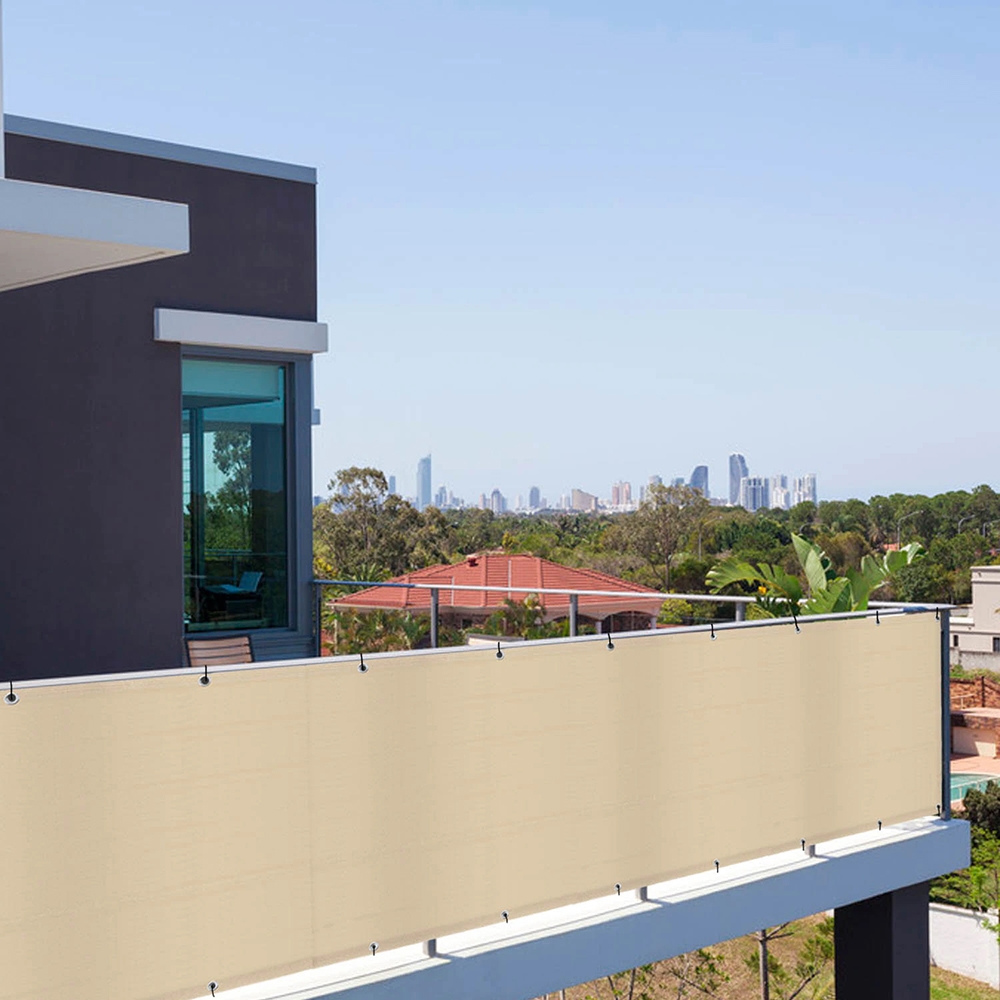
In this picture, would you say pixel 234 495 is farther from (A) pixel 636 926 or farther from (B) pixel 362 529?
(B) pixel 362 529

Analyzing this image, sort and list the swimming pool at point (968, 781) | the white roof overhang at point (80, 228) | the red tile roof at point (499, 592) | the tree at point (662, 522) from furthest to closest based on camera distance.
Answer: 1. the tree at point (662, 522)
2. the swimming pool at point (968, 781)
3. the red tile roof at point (499, 592)
4. the white roof overhang at point (80, 228)

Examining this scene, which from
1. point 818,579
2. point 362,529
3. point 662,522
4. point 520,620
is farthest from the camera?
point 662,522

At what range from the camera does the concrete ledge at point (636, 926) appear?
4.60 meters

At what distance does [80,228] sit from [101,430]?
353cm

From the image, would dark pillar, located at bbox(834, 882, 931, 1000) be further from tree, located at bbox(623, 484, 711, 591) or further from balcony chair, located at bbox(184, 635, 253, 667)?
tree, located at bbox(623, 484, 711, 591)

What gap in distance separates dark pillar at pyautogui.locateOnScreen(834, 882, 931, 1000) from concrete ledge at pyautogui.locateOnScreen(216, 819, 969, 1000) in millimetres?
214

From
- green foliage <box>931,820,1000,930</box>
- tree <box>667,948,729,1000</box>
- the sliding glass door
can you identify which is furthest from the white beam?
green foliage <box>931,820,1000,930</box>

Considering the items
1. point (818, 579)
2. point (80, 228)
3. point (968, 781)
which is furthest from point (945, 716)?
point (968, 781)

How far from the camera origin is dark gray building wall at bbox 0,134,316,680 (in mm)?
8688

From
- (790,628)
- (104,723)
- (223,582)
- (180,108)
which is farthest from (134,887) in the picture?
(180,108)

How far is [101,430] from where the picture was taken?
356 inches

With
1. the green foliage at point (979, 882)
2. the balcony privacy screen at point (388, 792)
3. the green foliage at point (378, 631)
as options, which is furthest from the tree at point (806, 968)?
the balcony privacy screen at point (388, 792)

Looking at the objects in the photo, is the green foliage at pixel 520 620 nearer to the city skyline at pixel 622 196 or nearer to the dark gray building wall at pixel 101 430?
the dark gray building wall at pixel 101 430

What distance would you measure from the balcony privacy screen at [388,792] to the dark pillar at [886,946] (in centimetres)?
76
